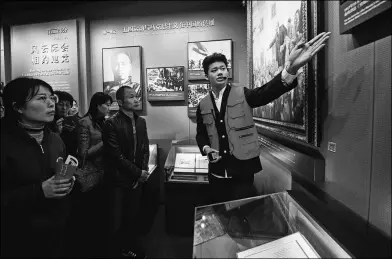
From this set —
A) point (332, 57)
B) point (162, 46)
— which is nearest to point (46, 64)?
point (162, 46)

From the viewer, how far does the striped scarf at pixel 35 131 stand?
96cm

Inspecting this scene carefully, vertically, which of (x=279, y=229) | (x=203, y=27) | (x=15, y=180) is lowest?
(x=279, y=229)

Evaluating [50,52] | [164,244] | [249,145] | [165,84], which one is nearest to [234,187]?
[249,145]

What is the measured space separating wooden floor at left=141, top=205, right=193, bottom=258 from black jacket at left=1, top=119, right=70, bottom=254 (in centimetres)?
184

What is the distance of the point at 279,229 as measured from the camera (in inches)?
43.7

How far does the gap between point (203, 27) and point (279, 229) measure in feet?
11.7

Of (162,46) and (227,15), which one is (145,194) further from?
(227,15)

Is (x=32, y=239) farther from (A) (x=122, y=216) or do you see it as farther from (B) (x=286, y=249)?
(A) (x=122, y=216)

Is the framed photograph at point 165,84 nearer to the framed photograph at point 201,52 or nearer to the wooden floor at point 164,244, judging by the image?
the framed photograph at point 201,52

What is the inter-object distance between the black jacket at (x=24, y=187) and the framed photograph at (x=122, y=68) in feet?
10.2

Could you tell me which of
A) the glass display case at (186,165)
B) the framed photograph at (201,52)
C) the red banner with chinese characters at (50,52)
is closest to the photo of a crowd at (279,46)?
the framed photograph at (201,52)

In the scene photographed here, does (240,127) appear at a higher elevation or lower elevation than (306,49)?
lower

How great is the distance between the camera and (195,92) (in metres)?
3.94

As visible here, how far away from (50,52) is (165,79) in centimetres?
214
